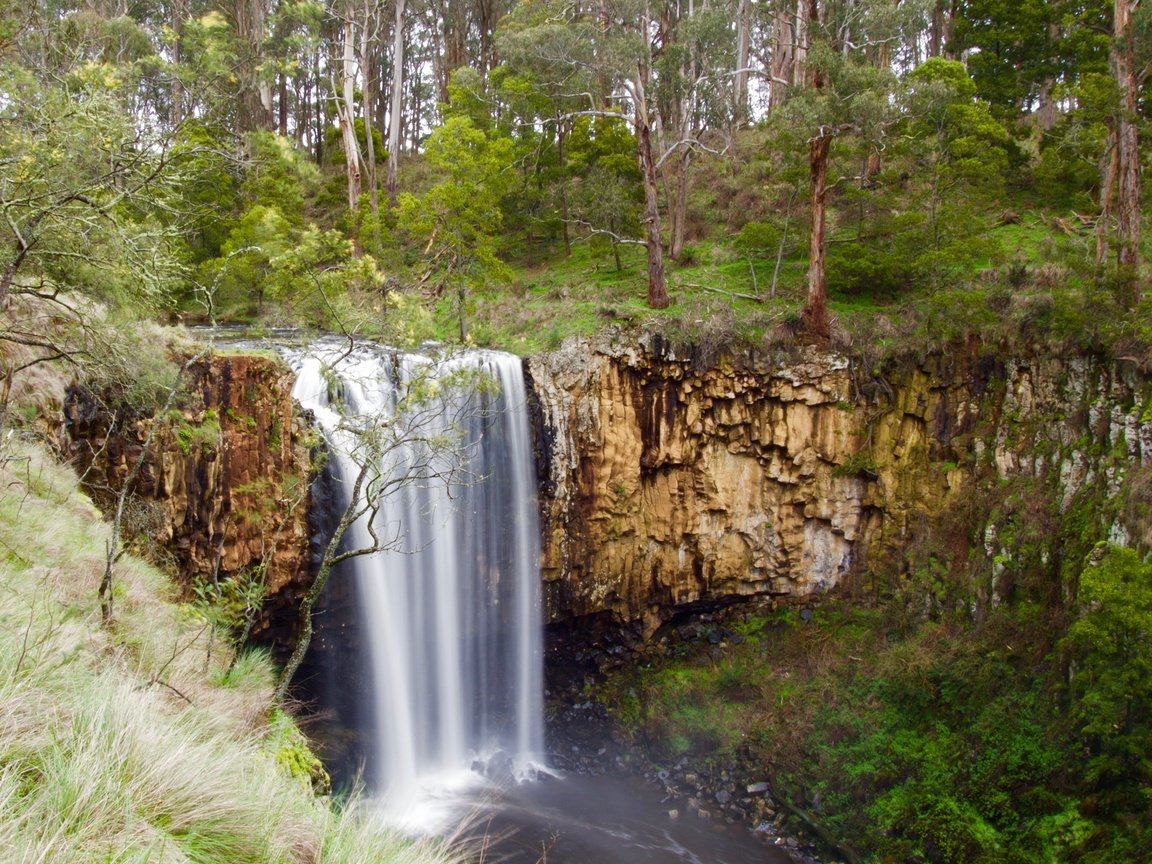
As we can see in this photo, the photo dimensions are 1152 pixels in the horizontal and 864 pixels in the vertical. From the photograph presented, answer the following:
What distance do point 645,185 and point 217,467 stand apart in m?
10.7

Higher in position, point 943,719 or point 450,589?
point 450,589

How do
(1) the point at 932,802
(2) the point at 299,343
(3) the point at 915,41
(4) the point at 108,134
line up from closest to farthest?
(4) the point at 108,134
(2) the point at 299,343
(1) the point at 932,802
(3) the point at 915,41

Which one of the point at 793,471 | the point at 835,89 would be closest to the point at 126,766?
the point at 793,471

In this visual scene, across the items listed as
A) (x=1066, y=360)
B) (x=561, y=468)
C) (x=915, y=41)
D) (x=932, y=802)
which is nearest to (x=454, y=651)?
(x=561, y=468)

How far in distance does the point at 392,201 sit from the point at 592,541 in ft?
45.5

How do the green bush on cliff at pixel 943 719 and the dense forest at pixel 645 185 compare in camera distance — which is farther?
the green bush on cliff at pixel 943 719

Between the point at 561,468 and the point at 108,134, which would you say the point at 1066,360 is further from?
the point at 108,134

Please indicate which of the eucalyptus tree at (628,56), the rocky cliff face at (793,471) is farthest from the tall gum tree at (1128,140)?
the eucalyptus tree at (628,56)

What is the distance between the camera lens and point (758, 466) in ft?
47.3

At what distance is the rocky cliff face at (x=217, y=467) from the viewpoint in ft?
29.4

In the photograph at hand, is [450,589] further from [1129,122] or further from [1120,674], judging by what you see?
[1129,122]

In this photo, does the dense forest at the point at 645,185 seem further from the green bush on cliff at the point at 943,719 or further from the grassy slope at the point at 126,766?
the green bush on cliff at the point at 943,719

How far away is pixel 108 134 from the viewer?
5023mm

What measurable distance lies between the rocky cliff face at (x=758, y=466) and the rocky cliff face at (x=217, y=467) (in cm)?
474
